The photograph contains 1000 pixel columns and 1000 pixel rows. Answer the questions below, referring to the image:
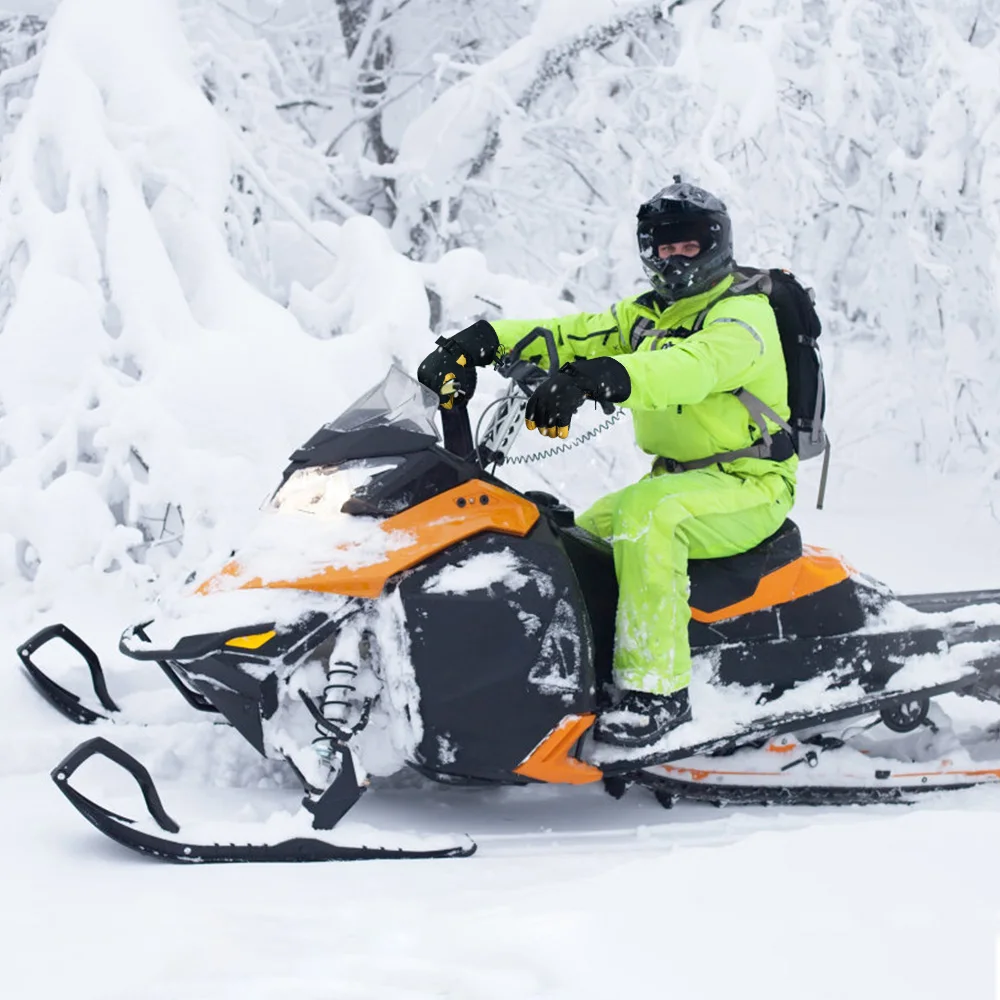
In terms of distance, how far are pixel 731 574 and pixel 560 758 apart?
2.27 feet

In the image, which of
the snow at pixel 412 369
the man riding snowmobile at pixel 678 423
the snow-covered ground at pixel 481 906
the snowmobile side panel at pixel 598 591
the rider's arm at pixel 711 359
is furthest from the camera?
the snowmobile side panel at pixel 598 591

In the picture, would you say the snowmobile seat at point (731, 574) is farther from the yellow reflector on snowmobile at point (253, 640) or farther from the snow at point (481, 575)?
the yellow reflector on snowmobile at point (253, 640)

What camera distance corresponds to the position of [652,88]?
677 cm

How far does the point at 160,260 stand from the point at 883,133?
480 centimetres

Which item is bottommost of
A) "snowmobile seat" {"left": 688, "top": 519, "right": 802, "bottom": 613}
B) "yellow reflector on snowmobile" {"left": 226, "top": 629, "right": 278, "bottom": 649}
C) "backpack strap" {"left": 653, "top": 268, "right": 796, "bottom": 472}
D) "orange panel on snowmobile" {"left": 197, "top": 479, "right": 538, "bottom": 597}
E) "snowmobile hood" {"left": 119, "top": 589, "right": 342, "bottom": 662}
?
"snowmobile seat" {"left": 688, "top": 519, "right": 802, "bottom": 613}

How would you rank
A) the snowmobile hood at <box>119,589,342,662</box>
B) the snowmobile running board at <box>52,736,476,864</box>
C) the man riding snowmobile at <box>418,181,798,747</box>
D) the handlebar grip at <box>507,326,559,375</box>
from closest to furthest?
1. the snowmobile running board at <box>52,736,476,864</box>
2. the snowmobile hood at <box>119,589,342,662</box>
3. the man riding snowmobile at <box>418,181,798,747</box>
4. the handlebar grip at <box>507,326,559,375</box>

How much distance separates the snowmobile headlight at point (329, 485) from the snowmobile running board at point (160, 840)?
27.9 inches

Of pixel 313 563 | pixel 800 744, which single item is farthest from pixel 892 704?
pixel 313 563

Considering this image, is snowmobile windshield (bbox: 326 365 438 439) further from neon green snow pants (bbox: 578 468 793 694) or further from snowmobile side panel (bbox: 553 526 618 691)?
neon green snow pants (bbox: 578 468 793 694)

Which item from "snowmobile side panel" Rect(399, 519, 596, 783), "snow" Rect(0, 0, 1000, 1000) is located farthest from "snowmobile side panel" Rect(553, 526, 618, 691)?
"snow" Rect(0, 0, 1000, 1000)

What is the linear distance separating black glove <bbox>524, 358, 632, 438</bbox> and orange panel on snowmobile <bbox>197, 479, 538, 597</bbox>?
12.1 inches

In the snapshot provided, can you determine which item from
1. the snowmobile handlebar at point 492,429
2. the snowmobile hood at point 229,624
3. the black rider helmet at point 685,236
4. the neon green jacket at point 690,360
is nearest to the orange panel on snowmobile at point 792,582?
the neon green jacket at point 690,360

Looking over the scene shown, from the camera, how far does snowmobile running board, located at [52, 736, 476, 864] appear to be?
2.45m

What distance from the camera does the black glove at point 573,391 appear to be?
2.64 meters
